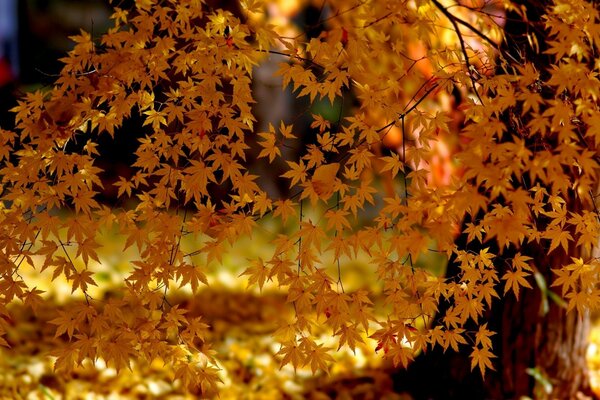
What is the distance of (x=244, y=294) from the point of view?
13.8 feet

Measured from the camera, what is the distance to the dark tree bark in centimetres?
276

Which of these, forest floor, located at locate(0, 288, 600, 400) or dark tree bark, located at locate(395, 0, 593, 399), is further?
forest floor, located at locate(0, 288, 600, 400)

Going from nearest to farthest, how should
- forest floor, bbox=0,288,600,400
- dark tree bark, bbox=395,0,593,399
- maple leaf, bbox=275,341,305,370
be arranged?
maple leaf, bbox=275,341,305,370
dark tree bark, bbox=395,0,593,399
forest floor, bbox=0,288,600,400

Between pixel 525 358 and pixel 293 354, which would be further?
pixel 525 358

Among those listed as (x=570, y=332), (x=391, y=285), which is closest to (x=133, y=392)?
(x=391, y=285)

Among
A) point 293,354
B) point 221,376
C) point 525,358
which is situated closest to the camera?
point 293,354

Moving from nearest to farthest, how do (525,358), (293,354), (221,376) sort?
(293,354) < (525,358) < (221,376)

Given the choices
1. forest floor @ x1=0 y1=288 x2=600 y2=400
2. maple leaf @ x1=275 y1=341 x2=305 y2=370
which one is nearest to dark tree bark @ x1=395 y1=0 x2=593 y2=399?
forest floor @ x1=0 y1=288 x2=600 y2=400

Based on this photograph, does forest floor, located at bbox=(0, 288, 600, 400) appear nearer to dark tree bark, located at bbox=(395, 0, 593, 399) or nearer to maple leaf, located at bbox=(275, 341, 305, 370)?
dark tree bark, located at bbox=(395, 0, 593, 399)

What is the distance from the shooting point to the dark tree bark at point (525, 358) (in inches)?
108

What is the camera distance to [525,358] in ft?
9.29

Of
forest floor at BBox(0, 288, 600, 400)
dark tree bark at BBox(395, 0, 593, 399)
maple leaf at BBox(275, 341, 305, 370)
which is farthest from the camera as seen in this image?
forest floor at BBox(0, 288, 600, 400)

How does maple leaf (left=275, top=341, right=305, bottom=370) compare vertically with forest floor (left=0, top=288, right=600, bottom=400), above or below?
below

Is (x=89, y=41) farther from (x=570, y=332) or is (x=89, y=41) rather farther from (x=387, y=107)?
(x=570, y=332)
